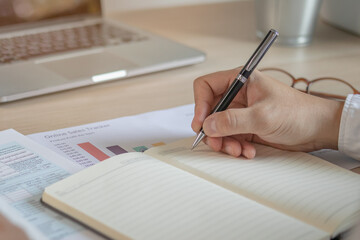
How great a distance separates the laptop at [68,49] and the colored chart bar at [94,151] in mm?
234

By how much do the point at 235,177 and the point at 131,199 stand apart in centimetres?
14

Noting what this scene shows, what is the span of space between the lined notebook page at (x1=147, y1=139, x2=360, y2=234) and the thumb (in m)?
0.04

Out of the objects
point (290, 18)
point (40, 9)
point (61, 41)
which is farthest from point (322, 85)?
point (40, 9)

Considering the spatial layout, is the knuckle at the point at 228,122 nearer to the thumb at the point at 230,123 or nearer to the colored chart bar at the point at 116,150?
the thumb at the point at 230,123

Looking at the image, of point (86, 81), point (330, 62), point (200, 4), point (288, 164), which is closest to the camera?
point (288, 164)

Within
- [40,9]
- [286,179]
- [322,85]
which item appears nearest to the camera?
[286,179]

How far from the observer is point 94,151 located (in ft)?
2.60

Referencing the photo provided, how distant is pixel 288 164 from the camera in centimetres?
72

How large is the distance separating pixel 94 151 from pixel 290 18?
0.66 meters

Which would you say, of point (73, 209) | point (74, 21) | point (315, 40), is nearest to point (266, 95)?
point (73, 209)

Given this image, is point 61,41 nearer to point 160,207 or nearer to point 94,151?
point 94,151

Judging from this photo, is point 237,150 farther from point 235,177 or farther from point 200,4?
point 200,4

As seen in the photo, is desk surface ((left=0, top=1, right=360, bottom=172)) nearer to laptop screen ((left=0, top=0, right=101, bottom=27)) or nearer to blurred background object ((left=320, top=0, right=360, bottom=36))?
blurred background object ((left=320, top=0, right=360, bottom=36))

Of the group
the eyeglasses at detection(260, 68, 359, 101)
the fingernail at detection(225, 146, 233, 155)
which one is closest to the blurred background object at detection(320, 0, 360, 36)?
the eyeglasses at detection(260, 68, 359, 101)
